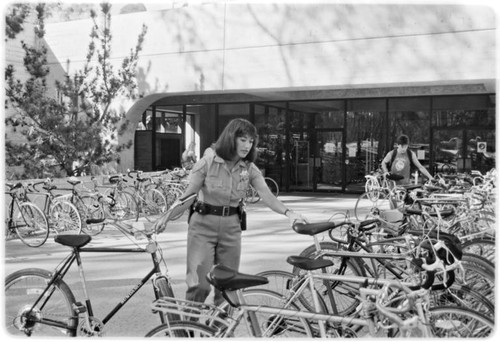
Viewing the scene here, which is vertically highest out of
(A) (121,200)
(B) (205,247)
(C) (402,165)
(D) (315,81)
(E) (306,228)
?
(D) (315,81)

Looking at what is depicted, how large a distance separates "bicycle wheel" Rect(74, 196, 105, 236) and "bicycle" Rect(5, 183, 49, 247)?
2.70ft

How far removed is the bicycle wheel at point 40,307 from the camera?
3707 millimetres

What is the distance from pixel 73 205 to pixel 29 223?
732 millimetres

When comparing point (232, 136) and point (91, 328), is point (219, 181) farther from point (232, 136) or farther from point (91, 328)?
point (91, 328)

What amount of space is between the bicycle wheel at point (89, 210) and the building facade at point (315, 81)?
21.5 feet

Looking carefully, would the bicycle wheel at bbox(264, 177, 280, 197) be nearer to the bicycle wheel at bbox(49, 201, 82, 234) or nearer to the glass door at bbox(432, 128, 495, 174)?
the glass door at bbox(432, 128, 495, 174)

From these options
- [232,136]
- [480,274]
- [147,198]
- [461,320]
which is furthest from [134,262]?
[147,198]

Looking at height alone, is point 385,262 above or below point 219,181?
below

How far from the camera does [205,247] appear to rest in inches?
154

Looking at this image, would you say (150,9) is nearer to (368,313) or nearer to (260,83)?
(260,83)

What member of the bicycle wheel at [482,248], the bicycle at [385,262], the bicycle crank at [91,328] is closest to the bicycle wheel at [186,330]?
the bicycle at [385,262]

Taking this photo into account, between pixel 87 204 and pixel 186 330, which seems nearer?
pixel 186 330

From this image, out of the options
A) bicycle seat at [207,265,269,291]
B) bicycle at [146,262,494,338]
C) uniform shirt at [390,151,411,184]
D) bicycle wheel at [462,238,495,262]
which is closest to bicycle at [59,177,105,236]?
uniform shirt at [390,151,411,184]

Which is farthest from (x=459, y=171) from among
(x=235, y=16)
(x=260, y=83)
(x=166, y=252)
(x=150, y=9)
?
(x=166, y=252)
